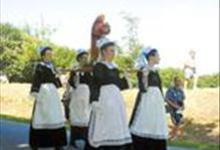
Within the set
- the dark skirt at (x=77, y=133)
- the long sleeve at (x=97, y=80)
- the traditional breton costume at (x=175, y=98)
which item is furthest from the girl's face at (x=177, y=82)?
the long sleeve at (x=97, y=80)

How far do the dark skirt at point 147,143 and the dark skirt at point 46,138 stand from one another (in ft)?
3.45


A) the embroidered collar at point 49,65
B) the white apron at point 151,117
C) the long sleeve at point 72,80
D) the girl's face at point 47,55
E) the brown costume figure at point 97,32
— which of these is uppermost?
the brown costume figure at point 97,32

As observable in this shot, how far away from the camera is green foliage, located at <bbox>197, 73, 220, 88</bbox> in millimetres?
20766

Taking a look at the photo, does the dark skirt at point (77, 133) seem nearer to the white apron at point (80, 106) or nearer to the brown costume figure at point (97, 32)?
the white apron at point (80, 106)

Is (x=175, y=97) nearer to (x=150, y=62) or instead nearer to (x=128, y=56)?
(x=150, y=62)

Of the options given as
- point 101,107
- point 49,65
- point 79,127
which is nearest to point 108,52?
point 101,107

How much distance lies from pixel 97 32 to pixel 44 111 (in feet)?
3.85

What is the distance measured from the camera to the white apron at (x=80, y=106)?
338 inches

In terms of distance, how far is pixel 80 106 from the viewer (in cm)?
865

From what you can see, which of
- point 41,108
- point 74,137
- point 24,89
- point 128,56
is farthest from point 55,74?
point 128,56

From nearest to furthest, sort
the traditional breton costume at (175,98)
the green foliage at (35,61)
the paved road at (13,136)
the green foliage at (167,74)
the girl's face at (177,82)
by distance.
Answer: the paved road at (13,136)
the girl's face at (177,82)
the traditional breton costume at (175,98)
the green foliage at (35,61)
the green foliage at (167,74)

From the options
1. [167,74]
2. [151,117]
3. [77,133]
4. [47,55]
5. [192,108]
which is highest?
[47,55]

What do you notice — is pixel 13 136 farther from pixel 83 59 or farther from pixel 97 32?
pixel 97 32

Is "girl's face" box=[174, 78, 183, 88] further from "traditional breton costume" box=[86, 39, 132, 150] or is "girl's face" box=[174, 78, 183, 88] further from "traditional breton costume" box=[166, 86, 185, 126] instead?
"traditional breton costume" box=[86, 39, 132, 150]
